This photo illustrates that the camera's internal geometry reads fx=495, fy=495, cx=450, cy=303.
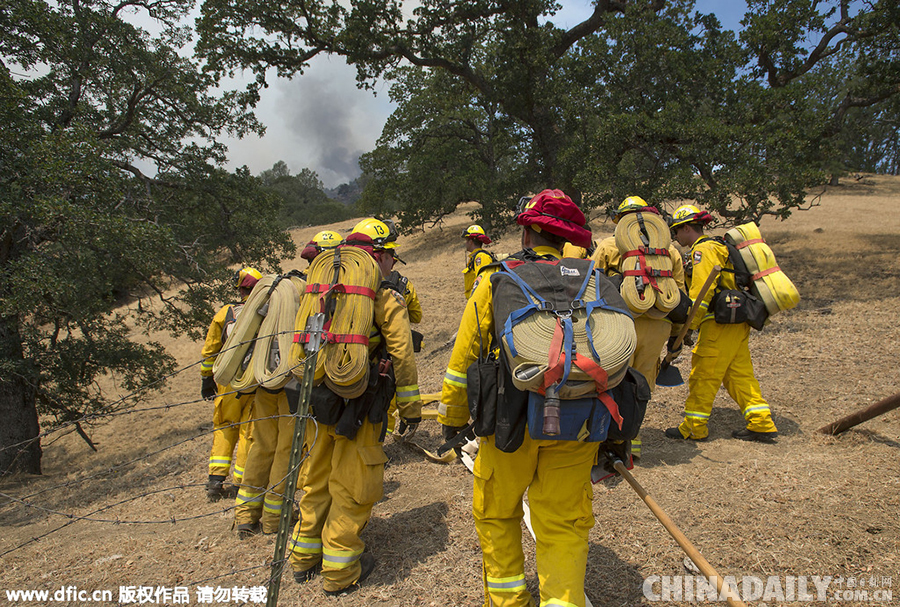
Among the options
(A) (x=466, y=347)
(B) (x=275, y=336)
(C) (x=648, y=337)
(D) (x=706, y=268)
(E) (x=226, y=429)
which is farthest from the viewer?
(E) (x=226, y=429)

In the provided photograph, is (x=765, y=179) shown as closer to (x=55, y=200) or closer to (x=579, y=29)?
(x=579, y=29)

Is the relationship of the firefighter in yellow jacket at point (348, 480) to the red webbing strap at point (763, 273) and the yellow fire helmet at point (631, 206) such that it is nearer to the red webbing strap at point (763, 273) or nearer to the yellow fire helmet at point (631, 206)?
the yellow fire helmet at point (631, 206)

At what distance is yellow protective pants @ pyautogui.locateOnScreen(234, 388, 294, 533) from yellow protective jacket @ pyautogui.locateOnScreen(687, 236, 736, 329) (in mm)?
3942

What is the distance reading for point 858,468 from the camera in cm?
396

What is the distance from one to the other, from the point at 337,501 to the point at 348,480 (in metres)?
0.15

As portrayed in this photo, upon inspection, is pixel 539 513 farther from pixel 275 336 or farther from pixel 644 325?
pixel 644 325

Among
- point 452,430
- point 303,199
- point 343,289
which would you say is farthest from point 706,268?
point 303,199

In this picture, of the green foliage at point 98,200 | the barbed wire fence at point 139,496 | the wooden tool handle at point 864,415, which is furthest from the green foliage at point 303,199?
the wooden tool handle at point 864,415

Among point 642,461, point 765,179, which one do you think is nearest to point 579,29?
point 765,179

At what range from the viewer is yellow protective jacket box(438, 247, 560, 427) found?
8.36ft

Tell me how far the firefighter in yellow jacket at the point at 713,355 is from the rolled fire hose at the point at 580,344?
3110mm

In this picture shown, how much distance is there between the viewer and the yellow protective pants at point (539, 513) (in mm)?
2295

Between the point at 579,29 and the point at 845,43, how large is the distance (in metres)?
5.21

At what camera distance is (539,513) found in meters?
2.42
